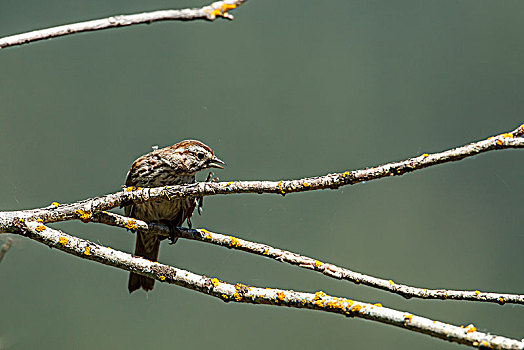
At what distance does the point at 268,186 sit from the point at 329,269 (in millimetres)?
463

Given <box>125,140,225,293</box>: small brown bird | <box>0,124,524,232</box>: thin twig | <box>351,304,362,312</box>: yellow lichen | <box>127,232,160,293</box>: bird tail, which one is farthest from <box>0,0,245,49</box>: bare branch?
<box>127,232,160,293</box>: bird tail

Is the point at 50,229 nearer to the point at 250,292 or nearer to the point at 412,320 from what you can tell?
the point at 250,292

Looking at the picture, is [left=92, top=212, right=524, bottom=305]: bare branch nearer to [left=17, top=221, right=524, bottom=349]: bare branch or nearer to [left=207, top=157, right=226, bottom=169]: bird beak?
[left=17, top=221, right=524, bottom=349]: bare branch

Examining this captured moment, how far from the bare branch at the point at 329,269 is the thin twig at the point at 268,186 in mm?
116

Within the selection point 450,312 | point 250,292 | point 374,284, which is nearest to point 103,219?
point 250,292

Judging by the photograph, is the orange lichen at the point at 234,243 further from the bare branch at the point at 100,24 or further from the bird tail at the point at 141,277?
the bird tail at the point at 141,277

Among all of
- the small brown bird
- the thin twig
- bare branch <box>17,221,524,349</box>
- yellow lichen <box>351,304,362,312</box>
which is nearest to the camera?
bare branch <box>17,221,524,349</box>

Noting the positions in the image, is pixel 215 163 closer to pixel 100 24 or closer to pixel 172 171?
pixel 172 171

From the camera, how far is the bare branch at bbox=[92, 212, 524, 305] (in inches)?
86.4

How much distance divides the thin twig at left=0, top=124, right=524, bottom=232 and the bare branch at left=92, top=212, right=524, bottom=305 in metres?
0.12

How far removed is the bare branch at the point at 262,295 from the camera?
1.65 meters

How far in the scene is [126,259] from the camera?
7.01ft

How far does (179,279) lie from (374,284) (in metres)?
0.77

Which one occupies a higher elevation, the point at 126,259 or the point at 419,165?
the point at 419,165
